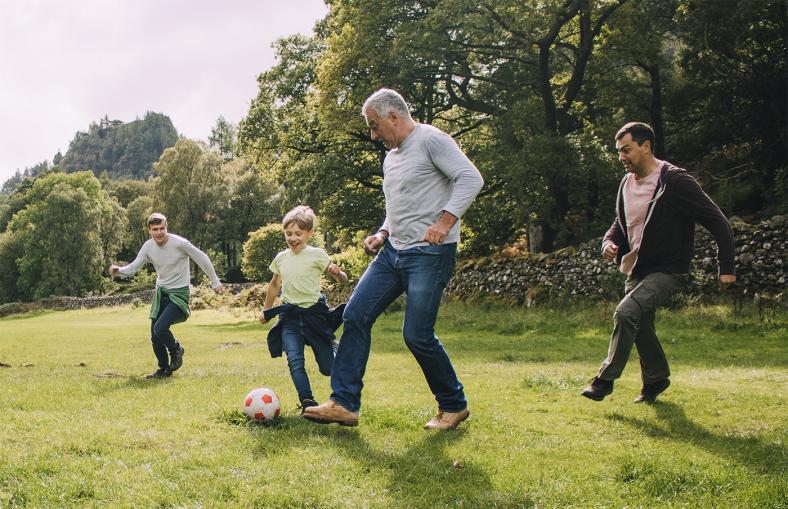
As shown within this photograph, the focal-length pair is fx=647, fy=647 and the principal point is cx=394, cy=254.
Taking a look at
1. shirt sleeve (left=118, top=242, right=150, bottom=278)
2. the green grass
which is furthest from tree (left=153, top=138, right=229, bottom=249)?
the green grass

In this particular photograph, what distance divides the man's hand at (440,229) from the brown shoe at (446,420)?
4.67ft

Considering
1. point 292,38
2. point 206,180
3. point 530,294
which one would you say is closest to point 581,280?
point 530,294

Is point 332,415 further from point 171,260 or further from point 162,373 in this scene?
point 171,260

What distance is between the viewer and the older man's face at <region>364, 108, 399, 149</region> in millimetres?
4914

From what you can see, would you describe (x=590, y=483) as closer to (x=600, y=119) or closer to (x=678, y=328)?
(x=678, y=328)

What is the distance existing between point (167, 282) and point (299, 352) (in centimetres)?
428

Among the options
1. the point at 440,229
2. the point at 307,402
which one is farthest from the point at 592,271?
the point at 440,229

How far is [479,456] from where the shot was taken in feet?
13.8

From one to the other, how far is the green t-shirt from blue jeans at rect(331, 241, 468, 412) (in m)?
1.07

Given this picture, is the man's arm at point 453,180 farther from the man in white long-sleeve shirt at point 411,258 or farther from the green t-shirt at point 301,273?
the green t-shirt at point 301,273

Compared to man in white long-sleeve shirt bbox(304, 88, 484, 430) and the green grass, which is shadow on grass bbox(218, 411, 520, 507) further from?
man in white long-sleeve shirt bbox(304, 88, 484, 430)

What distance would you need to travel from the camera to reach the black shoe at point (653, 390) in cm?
588

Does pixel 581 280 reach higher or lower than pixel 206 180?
lower

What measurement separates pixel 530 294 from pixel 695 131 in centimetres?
813
